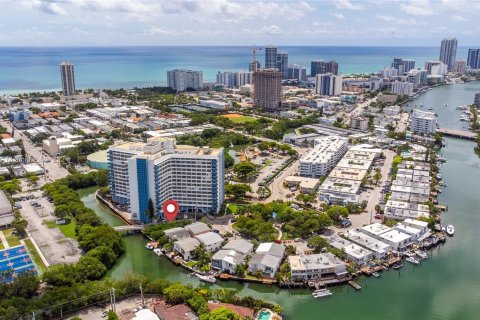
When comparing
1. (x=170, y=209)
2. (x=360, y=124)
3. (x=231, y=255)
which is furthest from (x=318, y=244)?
(x=360, y=124)

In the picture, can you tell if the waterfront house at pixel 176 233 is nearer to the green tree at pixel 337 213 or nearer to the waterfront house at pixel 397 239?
the green tree at pixel 337 213

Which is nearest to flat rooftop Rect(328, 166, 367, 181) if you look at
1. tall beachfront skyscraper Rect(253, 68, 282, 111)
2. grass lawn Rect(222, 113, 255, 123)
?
grass lawn Rect(222, 113, 255, 123)

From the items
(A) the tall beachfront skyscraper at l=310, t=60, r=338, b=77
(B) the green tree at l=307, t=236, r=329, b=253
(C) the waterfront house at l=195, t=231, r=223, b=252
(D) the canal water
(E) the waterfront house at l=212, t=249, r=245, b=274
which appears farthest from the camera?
(A) the tall beachfront skyscraper at l=310, t=60, r=338, b=77

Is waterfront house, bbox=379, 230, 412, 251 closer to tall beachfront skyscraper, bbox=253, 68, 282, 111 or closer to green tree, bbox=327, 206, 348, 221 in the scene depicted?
green tree, bbox=327, 206, 348, 221

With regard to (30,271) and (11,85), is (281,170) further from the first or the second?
(11,85)

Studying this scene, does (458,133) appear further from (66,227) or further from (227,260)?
(66,227)

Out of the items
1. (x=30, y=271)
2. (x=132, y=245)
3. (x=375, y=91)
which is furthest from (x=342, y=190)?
(x=375, y=91)
